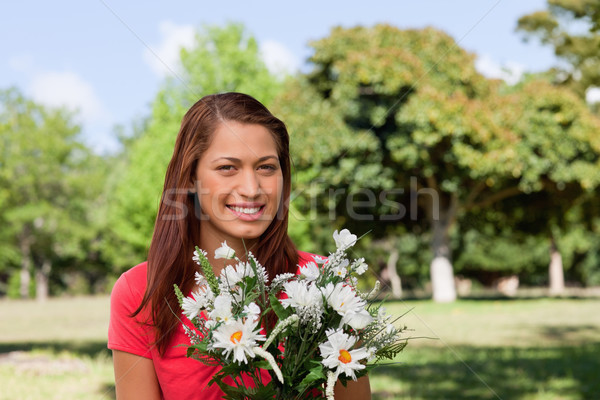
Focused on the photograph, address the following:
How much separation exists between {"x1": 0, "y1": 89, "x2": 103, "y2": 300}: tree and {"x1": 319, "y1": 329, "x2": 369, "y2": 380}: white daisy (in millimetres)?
40668

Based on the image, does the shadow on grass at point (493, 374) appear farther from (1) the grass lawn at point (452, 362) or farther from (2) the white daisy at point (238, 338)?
(2) the white daisy at point (238, 338)

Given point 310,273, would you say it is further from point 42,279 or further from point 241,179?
point 42,279

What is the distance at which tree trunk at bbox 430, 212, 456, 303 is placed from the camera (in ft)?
72.4

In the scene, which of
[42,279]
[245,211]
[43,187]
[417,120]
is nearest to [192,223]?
[245,211]

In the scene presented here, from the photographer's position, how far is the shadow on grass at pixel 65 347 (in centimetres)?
1098

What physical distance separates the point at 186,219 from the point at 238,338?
719 millimetres

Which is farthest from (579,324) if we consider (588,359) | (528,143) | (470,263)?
(470,263)

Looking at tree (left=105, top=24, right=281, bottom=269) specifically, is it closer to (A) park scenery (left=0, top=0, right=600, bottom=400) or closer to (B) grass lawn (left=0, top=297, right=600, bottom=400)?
(A) park scenery (left=0, top=0, right=600, bottom=400)

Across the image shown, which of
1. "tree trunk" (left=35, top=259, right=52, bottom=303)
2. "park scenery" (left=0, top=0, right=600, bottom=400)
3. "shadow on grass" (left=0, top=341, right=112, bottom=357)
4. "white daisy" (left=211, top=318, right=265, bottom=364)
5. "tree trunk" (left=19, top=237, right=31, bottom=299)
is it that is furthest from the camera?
"tree trunk" (left=35, top=259, right=52, bottom=303)

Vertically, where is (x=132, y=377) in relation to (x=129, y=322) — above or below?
below

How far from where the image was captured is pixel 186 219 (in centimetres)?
218

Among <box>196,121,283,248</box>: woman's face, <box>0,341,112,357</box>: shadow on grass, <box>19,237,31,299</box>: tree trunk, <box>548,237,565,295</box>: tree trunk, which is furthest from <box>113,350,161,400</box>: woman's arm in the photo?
<box>19,237,31,299</box>: tree trunk

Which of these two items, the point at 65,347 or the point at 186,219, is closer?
the point at 186,219

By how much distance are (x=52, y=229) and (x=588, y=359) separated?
128 ft
